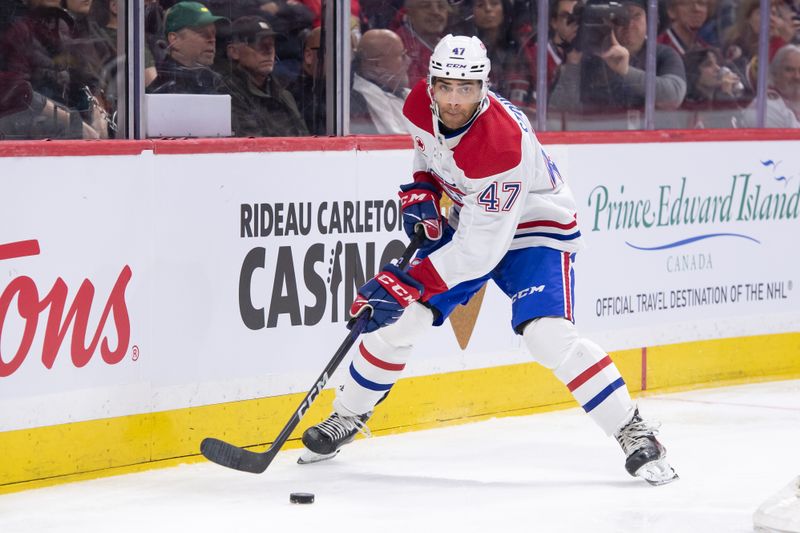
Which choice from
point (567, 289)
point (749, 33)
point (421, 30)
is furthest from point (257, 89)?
point (749, 33)

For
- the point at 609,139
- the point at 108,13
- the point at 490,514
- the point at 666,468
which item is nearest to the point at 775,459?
the point at 666,468

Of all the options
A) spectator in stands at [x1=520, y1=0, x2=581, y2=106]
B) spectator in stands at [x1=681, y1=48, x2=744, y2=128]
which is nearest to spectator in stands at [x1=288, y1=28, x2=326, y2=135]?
spectator in stands at [x1=520, y1=0, x2=581, y2=106]

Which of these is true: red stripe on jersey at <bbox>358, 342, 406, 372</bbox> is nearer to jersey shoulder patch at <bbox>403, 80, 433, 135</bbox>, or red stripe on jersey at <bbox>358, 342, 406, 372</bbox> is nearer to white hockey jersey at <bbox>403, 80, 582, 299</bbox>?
white hockey jersey at <bbox>403, 80, 582, 299</bbox>

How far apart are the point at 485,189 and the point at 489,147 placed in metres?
0.11

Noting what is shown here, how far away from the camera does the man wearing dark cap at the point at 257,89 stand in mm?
4562

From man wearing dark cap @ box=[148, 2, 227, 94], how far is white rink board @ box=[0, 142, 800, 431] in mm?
259

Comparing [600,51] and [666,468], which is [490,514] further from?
[600,51]

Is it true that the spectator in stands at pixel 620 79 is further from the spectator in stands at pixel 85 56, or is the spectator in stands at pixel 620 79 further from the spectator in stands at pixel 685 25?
the spectator in stands at pixel 85 56

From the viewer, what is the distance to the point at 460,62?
3836mm

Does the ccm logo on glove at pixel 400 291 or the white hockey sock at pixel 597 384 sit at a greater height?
the ccm logo on glove at pixel 400 291

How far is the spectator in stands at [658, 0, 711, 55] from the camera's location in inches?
232

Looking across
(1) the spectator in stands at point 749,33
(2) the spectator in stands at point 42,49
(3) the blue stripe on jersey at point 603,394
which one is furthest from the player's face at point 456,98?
(1) the spectator in stands at point 749,33

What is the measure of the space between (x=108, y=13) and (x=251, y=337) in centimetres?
102

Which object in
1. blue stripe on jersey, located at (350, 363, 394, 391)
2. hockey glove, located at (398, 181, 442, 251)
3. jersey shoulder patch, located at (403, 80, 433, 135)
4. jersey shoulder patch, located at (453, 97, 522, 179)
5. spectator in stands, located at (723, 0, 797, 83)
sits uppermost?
spectator in stands, located at (723, 0, 797, 83)
